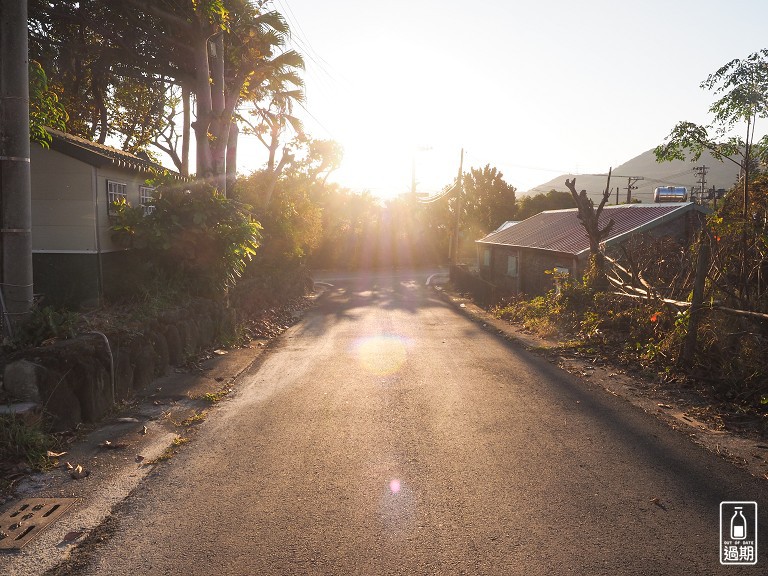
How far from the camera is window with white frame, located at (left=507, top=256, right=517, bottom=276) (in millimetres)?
28500

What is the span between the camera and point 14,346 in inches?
275

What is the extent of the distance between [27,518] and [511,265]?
2625cm

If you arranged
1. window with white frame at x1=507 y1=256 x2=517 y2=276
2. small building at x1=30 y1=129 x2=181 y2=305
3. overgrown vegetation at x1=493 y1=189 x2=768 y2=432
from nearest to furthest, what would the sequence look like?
1. overgrown vegetation at x1=493 y1=189 x2=768 y2=432
2. small building at x1=30 y1=129 x2=181 y2=305
3. window with white frame at x1=507 y1=256 x2=517 y2=276

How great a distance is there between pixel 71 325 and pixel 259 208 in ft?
71.4

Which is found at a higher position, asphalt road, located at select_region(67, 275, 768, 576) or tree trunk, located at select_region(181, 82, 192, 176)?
tree trunk, located at select_region(181, 82, 192, 176)

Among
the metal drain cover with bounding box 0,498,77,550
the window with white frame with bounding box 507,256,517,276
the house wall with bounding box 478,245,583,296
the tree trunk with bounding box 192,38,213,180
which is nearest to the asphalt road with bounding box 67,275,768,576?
the metal drain cover with bounding box 0,498,77,550

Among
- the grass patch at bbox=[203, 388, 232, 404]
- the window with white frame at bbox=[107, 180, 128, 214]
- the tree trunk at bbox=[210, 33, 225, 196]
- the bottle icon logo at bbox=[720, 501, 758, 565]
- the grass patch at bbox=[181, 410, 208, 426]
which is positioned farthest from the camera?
the tree trunk at bbox=[210, 33, 225, 196]

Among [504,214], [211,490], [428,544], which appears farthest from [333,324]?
[504,214]

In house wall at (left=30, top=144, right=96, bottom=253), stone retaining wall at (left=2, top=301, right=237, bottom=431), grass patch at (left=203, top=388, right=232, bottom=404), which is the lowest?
grass patch at (left=203, top=388, right=232, bottom=404)

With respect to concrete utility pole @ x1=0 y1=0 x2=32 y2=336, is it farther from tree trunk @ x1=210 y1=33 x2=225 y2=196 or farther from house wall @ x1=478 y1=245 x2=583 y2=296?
house wall @ x1=478 y1=245 x2=583 y2=296

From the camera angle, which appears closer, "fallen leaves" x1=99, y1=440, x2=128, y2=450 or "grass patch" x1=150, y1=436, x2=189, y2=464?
"grass patch" x1=150, y1=436, x2=189, y2=464

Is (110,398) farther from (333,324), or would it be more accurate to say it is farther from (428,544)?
(333,324)

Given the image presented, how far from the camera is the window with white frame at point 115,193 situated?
12602 millimetres

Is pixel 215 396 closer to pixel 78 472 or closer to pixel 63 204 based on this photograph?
pixel 78 472
